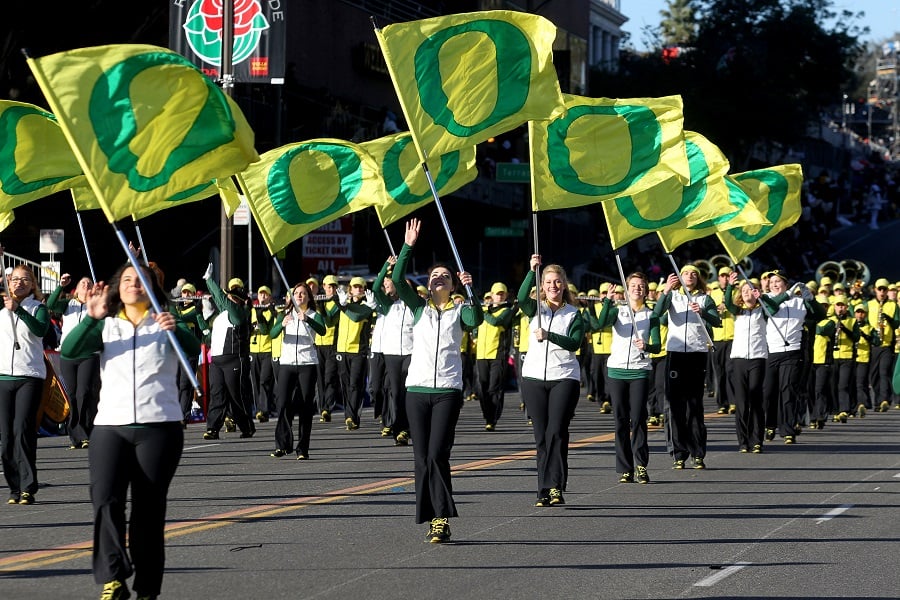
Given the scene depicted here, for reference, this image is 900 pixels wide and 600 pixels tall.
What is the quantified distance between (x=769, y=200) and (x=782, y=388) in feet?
7.94

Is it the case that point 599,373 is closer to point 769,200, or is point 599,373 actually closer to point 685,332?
point 769,200

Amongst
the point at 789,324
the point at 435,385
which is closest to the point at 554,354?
the point at 435,385

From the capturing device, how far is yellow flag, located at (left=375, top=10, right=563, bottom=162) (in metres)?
12.6

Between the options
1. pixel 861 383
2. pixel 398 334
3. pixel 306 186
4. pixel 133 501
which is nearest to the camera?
pixel 133 501

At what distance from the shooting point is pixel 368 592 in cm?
870

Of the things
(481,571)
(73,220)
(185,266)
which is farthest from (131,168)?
(185,266)

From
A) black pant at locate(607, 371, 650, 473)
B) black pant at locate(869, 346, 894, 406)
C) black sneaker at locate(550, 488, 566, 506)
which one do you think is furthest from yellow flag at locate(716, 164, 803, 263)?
black pant at locate(869, 346, 894, 406)

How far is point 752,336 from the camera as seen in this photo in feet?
57.7

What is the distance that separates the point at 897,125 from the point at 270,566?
525ft

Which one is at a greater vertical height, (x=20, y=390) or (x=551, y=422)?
(x=20, y=390)

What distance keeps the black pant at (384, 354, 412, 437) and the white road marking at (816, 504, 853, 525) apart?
664cm

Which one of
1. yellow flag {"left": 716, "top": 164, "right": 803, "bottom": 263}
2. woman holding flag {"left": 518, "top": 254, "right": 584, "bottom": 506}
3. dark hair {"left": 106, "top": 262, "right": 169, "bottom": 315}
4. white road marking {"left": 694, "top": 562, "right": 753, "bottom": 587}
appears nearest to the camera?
dark hair {"left": 106, "top": 262, "right": 169, "bottom": 315}

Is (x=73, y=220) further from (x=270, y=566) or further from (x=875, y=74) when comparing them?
(x=875, y=74)

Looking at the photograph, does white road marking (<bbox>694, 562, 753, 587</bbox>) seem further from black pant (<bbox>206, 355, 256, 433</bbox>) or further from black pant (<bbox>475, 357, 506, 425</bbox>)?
black pant (<bbox>475, 357, 506, 425</bbox>)
